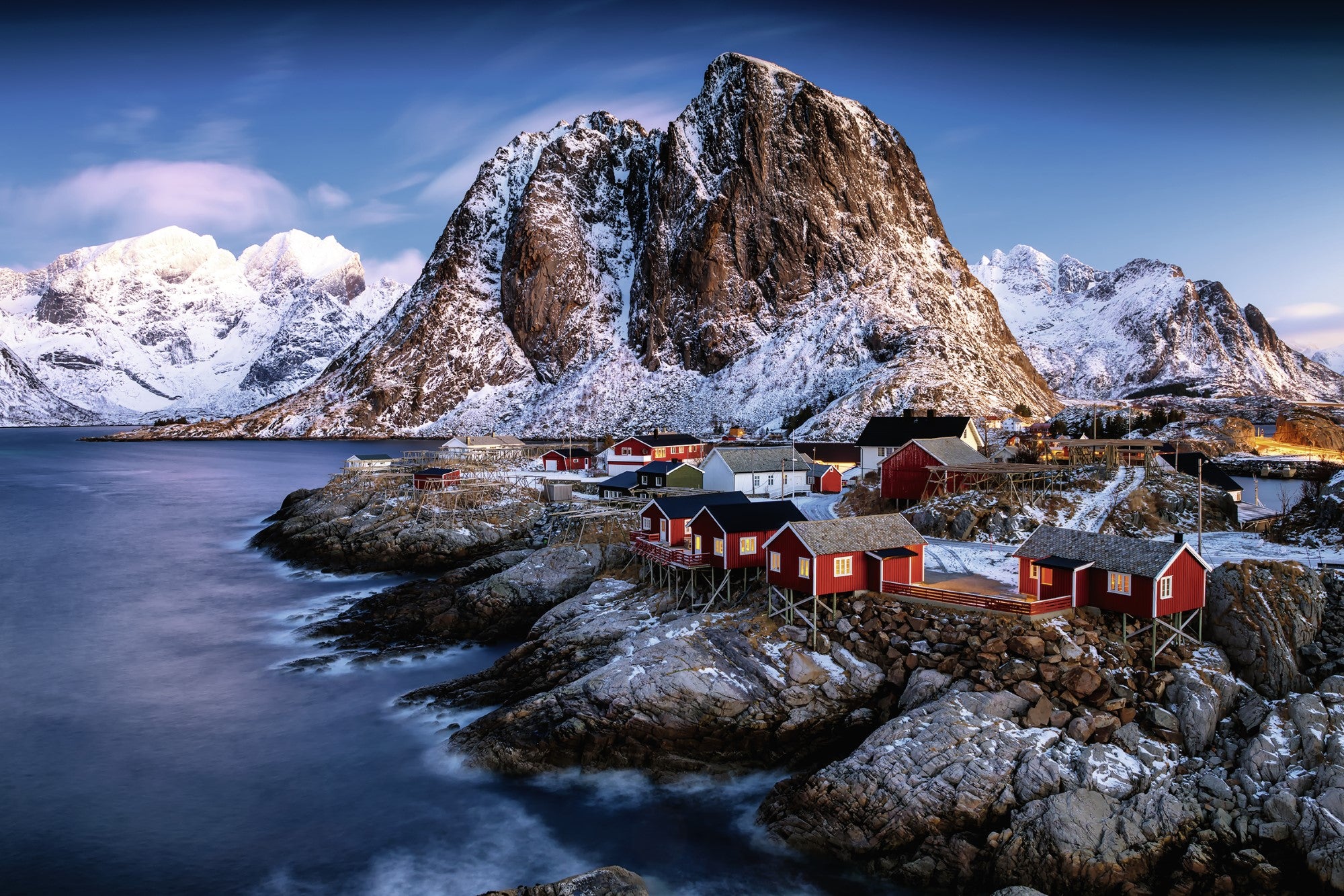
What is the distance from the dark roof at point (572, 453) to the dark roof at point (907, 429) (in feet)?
101

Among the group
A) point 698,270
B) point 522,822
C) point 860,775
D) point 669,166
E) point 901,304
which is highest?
point 669,166

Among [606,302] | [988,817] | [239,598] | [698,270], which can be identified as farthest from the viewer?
[606,302]

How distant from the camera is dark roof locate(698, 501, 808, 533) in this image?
114 feet

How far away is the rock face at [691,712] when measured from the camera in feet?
82.8

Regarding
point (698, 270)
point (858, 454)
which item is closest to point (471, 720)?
point (858, 454)

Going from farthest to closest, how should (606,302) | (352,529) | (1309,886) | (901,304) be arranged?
(606,302)
(901,304)
(352,529)
(1309,886)

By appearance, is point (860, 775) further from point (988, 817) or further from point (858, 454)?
point (858, 454)

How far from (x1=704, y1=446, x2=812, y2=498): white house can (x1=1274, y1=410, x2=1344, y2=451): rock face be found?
260 feet

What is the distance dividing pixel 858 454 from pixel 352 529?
136ft

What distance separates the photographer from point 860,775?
21750 millimetres

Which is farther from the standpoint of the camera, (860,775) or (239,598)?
(239,598)

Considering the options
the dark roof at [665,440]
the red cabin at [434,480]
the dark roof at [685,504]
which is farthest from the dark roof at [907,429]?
the red cabin at [434,480]

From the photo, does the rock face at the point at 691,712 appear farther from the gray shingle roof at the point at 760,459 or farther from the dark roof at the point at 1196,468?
the dark roof at the point at 1196,468

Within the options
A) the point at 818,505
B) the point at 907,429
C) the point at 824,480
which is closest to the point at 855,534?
the point at 818,505
